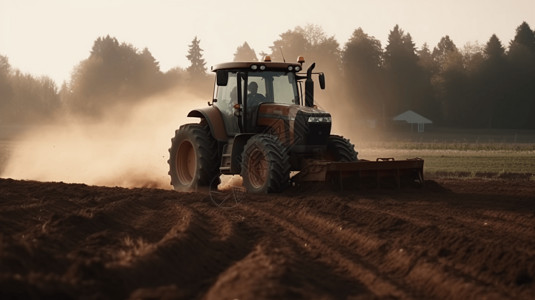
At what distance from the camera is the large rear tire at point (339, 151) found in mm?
16156

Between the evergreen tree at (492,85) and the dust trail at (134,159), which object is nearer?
the dust trail at (134,159)


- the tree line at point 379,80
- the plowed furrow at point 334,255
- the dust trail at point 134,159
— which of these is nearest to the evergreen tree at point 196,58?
the tree line at point 379,80

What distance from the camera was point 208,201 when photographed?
14.7 m

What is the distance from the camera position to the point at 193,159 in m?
18.1

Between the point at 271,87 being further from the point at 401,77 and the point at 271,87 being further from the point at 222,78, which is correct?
the point at 401,77

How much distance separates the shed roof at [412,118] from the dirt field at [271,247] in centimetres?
6976

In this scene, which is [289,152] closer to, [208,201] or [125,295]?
[208,201]

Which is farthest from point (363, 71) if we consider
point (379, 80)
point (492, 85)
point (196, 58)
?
point (196, 58)

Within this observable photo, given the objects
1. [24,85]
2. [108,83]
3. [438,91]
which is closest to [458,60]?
[438,91]

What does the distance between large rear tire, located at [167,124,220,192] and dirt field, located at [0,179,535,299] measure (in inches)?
76.0

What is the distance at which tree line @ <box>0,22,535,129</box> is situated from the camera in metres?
74.2

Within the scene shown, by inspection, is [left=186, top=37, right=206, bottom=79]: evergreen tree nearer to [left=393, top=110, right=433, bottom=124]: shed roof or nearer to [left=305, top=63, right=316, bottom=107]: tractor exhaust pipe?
[left=393, top=110, right=433, bottom=124]: shed roof

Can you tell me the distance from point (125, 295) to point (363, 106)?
69431 mm

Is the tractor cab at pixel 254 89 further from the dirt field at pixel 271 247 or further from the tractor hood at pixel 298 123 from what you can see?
the dirt field at pixel 271 247
